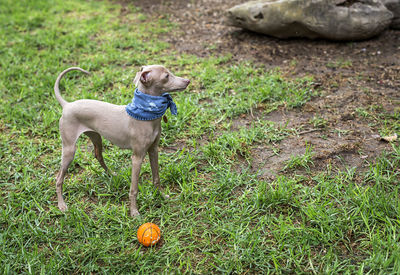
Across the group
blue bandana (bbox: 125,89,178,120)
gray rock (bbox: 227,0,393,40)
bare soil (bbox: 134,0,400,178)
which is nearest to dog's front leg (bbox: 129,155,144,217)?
blue bandana (bbox: 125,89,178,120)

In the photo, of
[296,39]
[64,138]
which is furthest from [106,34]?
[64,138]

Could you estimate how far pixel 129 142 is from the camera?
2916 millimetres

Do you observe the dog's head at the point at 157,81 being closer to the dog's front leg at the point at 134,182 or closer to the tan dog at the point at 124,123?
the tan dog at the point at 124,123

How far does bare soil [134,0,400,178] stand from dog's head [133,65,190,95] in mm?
1343

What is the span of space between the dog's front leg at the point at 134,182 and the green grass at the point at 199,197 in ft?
0.33

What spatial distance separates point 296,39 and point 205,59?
5.29ft

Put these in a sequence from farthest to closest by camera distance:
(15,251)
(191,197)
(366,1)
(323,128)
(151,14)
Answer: (151,14) < (366,1) < (323,128) < (191,197) < (15,251)

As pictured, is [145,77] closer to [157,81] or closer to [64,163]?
[157,81]

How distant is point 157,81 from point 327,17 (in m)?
3.81

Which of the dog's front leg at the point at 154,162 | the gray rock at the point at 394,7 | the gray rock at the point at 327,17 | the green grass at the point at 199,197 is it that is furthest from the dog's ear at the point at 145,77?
the gray rock at the point at 394,7

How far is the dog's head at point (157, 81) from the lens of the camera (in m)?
2.70

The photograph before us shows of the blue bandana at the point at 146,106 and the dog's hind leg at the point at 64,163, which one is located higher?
the blue bandana at the point at 146,106

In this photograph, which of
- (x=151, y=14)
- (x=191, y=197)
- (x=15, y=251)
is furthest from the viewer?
(x=151, y=14)

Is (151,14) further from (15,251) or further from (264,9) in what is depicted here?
(15,251)
